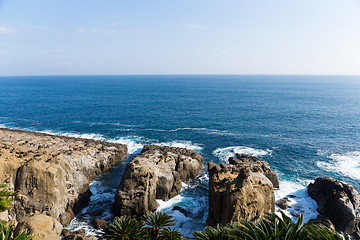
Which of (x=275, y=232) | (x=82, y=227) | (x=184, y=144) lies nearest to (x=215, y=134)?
(x=184, y=144)

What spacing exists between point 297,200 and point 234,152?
20.8 m

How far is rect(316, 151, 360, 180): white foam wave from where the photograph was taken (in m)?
45.6

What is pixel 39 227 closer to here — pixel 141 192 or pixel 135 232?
pixel 135 232

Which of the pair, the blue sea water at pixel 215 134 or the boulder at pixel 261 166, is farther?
the boulder at pixel 261 166

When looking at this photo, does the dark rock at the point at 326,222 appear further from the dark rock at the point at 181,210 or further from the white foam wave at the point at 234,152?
the white foam wave at the point at 234,152

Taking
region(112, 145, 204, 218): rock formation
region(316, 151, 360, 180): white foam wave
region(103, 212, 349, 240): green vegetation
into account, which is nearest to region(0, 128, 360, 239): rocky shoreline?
region(112, 145, 204, 218): rock formation

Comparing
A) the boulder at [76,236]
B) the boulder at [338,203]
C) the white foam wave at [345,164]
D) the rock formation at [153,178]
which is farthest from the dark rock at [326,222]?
the boulder at [76,236]

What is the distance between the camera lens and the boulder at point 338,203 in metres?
30.3

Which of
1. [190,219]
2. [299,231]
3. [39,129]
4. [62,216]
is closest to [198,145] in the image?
[190,219]

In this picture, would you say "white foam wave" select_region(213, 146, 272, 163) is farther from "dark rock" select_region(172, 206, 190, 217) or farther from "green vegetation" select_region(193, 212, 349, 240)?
"green vegetation" select_region(193, 212, 349, 240)

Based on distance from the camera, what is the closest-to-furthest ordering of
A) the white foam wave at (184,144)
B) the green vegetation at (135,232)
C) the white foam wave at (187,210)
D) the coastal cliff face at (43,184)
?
the green vegetation at (135,232)
the coastal cliff face at (43,184)
the white foam wave at (187,210)
the white foam wave at (184,144)

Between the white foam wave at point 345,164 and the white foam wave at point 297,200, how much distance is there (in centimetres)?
1007

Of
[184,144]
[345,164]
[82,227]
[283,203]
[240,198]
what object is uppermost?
[240,198]

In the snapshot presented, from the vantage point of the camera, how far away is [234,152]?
5600cm
